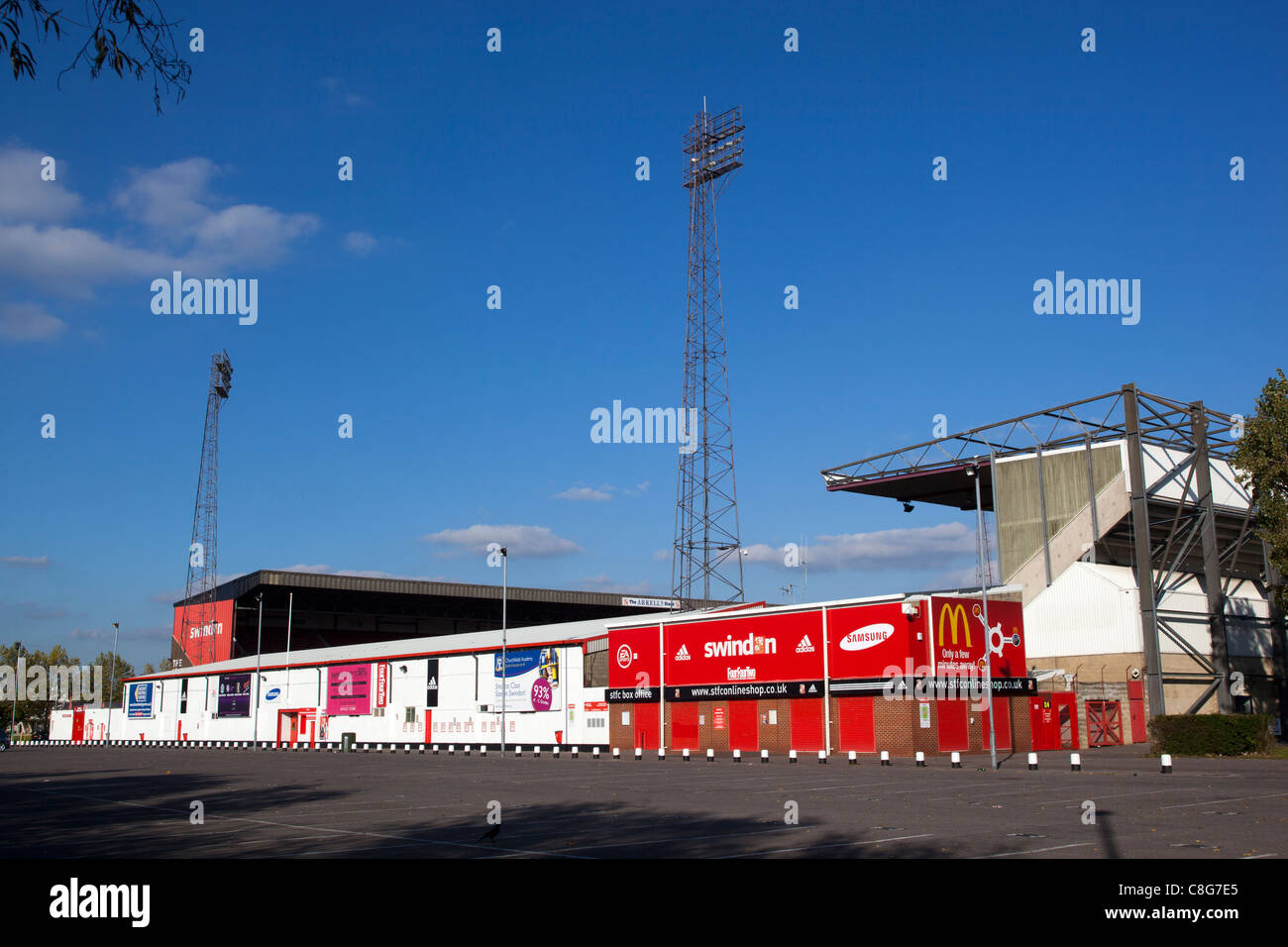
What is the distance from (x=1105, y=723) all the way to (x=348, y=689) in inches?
1942

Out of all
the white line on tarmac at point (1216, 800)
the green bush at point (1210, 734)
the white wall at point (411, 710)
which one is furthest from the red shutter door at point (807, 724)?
the white line on tarmac at point (1216, 800)

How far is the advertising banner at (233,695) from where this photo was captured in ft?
277

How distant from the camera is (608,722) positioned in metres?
57.2

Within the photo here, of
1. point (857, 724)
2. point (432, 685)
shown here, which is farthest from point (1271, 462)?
point (432, 685)

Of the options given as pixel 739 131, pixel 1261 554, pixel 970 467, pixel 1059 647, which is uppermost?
pixel 739 131

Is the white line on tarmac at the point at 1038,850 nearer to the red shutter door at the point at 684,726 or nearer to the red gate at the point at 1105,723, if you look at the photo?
the red shutter door at the point at 684,726

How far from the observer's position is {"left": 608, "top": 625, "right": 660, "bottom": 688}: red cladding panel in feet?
182

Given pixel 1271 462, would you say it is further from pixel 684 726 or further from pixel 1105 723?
pixel 684 726

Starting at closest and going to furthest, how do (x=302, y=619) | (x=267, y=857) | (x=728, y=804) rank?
(x=267, y=857), (x=728, y=804), (x=302, y=619)

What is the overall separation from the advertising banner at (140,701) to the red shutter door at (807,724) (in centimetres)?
7341

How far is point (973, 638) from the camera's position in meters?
47.6
